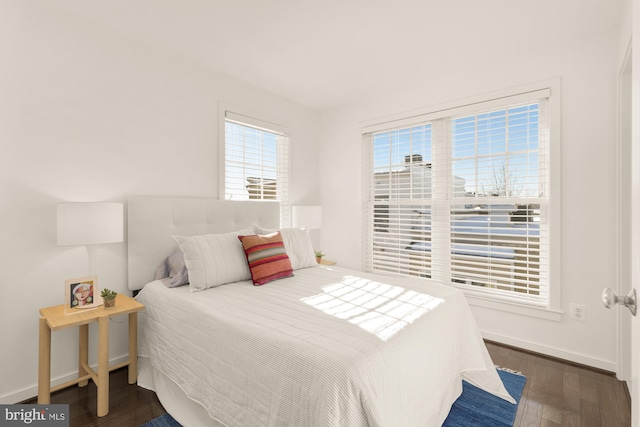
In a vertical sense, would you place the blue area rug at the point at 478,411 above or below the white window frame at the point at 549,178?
below

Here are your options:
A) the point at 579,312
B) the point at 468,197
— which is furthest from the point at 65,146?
the point at 579,312

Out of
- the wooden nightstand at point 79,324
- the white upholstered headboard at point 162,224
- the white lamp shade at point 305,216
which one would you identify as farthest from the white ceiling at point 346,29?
the wooden nightstand at point 79,324

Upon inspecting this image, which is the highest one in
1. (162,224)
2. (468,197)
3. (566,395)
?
(468,197)

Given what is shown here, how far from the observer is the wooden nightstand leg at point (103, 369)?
6.18 ft

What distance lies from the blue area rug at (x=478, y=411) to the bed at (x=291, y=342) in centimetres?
7

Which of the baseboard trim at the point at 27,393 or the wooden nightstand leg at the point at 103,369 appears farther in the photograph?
the baseboard trim at the point at 27,393

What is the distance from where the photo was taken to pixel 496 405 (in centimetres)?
199

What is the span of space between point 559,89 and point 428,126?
3.83 feet

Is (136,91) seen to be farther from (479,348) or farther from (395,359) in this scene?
(479,348)

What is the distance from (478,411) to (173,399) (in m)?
1.91

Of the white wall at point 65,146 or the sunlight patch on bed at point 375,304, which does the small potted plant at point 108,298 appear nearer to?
the white wall at point 65,146

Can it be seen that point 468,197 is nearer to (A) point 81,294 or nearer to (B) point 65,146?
(A) point 81,294

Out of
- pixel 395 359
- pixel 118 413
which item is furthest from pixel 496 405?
pixel 118 413

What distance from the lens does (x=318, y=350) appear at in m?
1.30
